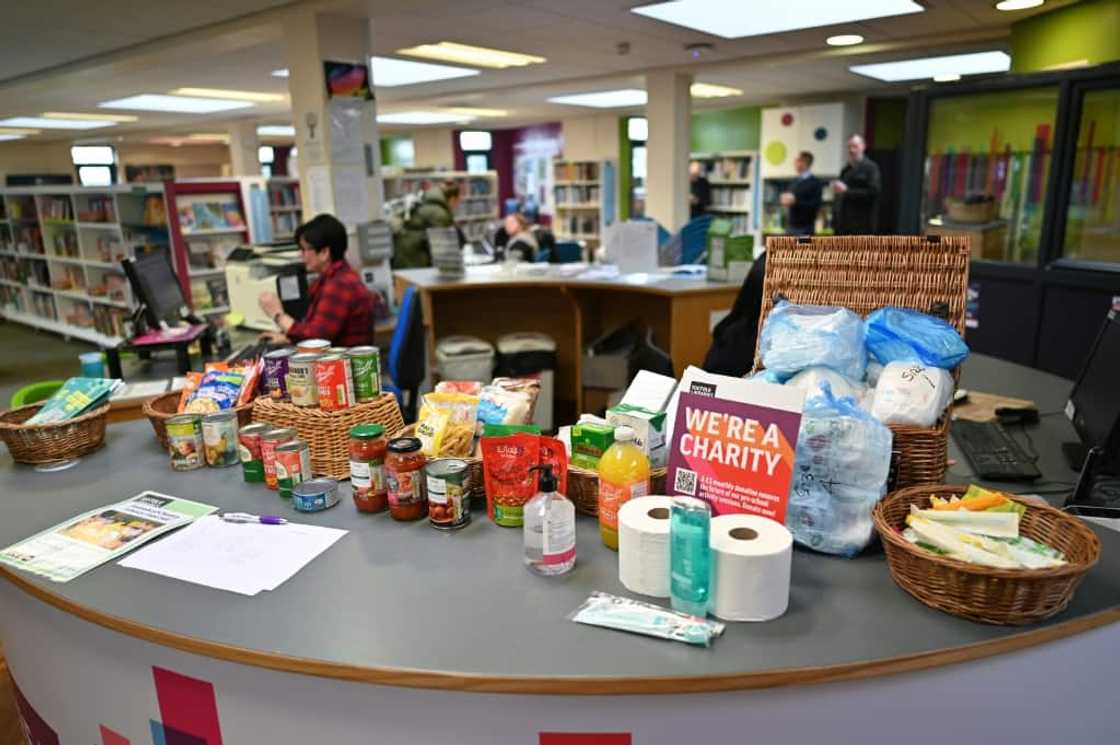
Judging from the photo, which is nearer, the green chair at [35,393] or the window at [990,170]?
the green chair at [35,393]

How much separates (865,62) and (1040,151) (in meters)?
3.27

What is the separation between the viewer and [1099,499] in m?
1.63

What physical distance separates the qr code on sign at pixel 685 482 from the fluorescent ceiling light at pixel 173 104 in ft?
29.2

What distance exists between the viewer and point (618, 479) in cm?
140

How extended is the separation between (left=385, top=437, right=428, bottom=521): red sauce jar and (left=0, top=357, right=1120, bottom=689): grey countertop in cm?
3

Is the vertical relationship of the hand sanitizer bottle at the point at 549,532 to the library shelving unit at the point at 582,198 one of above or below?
below

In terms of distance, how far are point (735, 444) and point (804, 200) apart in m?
7.51

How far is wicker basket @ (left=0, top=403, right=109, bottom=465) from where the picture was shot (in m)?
1.92

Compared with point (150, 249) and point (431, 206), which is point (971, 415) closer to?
point (431, 206)

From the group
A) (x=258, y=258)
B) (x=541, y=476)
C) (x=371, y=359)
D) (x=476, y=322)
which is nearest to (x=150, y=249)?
(x=258, y=258)

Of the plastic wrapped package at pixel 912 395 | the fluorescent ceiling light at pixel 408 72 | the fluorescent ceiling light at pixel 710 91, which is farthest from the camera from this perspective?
the fluorescent ceiling light at pixel 710 91

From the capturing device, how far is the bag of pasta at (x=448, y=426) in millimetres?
1711

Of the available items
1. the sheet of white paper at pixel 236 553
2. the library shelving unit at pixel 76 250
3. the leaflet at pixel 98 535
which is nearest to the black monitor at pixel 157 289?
the library shelving unit at pixel 76 250

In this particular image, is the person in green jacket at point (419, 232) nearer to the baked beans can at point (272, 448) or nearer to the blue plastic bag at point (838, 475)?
the baked beans can at point (272, 448)
